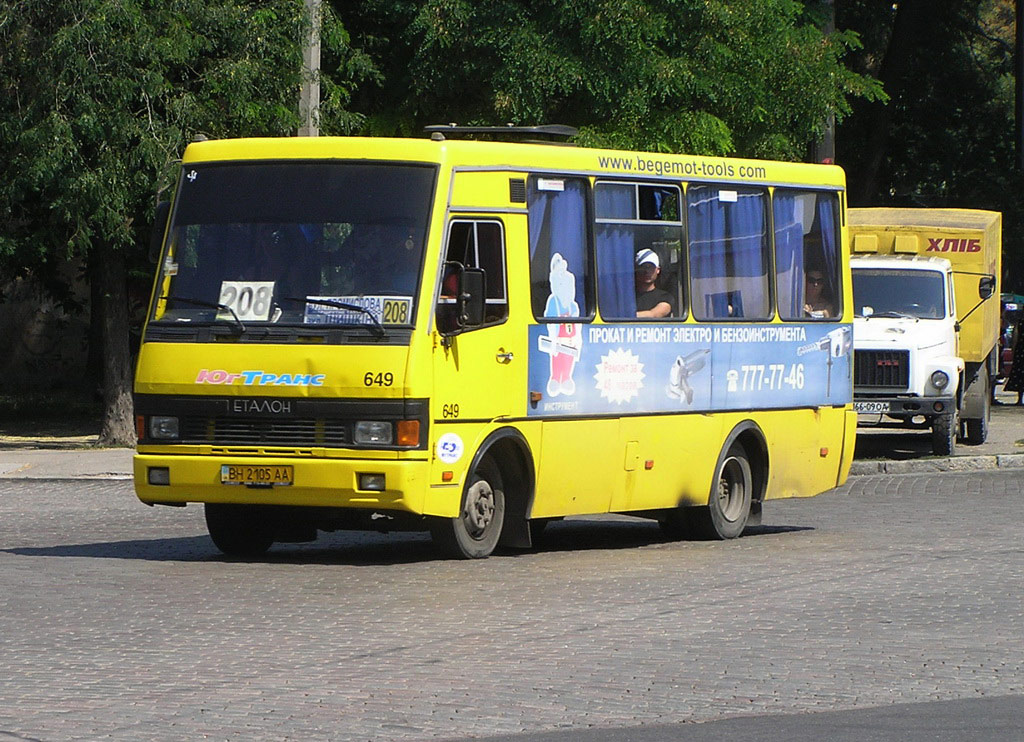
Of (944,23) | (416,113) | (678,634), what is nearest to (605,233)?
(678,634)

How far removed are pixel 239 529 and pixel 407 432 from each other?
76.7 inches

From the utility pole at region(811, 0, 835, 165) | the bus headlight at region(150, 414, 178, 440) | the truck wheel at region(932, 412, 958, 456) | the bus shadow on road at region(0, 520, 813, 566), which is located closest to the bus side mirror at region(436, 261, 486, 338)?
the bus shadow on road at region(0, 520, 813, 566)

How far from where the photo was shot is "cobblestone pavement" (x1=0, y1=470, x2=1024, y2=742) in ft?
25.3

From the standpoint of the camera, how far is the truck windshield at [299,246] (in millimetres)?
12258

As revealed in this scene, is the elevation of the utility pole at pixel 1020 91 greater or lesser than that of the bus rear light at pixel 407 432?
greater

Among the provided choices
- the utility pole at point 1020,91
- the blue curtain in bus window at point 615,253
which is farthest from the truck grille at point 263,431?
the utility pole at point 1020,91

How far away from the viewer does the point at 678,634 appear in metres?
9.78

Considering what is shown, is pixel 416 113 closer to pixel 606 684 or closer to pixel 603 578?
pixel 603 578

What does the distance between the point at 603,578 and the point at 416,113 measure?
15.4m

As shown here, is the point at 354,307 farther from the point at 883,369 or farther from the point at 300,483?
the point at 883,369

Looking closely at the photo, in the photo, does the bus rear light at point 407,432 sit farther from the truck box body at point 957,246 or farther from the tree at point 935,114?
the tree at point 935,114

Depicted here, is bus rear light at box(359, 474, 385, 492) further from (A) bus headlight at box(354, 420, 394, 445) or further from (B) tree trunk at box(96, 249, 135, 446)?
(B) tree trunk at box(96, 249, 135, 446)

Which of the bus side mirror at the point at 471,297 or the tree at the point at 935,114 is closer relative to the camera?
the bus side mirror at the point at 471,297

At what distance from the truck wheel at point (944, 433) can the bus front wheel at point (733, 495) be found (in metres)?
8.81
